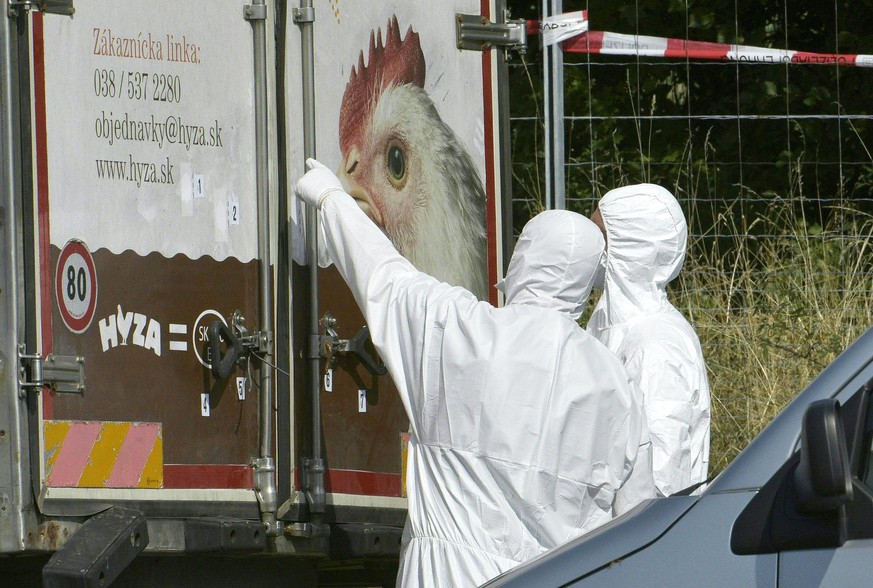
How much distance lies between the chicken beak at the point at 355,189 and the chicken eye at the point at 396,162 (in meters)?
0.14

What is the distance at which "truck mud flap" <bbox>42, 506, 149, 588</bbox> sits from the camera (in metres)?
3.81

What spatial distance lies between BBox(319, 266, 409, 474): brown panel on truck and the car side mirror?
2309 millimetres

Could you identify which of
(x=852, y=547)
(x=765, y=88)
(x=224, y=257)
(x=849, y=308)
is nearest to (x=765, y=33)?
(x=765, y=88)

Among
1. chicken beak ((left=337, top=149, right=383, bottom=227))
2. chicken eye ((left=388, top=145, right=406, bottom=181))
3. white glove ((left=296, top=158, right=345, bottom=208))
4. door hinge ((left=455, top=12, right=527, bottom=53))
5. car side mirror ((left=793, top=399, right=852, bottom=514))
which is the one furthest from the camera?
door hinge ((left=455, top=12, right=527, bottom=53))

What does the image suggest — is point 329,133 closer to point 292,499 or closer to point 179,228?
point 179,228

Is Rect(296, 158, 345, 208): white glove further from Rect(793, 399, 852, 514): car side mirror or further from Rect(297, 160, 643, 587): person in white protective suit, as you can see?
Rect(793, 399, 852, 514): car side mirror

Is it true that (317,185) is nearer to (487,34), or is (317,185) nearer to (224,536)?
(224,536)

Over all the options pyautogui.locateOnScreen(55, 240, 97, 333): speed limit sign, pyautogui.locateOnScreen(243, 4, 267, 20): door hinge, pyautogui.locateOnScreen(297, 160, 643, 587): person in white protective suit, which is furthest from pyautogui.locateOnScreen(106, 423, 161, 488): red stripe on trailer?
pyautogui.locateOnScreen(243, 4, 267, 20): door hinge

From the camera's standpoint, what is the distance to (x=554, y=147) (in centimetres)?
719

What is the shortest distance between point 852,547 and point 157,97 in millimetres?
2421

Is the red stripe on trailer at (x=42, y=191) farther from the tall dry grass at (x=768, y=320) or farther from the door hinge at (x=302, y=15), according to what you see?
the tall dry grass at (x=768, y=320)

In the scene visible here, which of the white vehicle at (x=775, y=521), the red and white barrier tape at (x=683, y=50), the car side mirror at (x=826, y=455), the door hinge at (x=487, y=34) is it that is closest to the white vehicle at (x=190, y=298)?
the door hinge at (x=487, y=34)

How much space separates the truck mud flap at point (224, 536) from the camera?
4273mm

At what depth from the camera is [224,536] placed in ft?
14.2
